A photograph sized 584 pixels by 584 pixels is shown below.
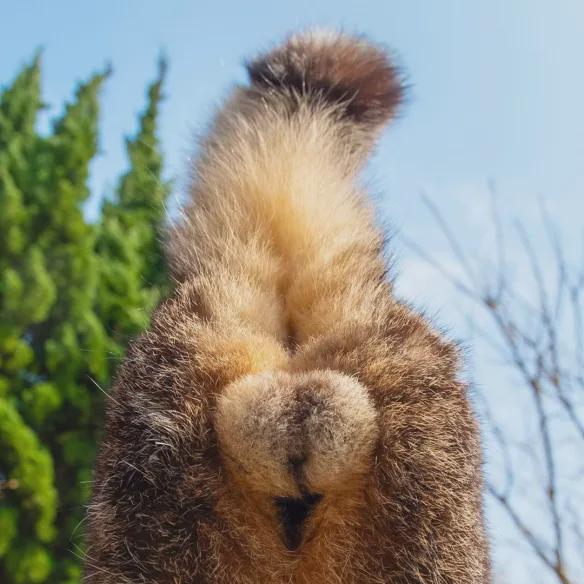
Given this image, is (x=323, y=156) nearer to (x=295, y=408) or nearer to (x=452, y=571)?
(x=295, y=408)

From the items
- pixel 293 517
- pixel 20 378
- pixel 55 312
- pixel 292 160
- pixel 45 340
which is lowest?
pixel 293 517

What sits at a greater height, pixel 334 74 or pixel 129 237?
pixel 129 237

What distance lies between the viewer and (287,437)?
90 centimetres

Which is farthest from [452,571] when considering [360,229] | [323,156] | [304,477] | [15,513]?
[15,513]

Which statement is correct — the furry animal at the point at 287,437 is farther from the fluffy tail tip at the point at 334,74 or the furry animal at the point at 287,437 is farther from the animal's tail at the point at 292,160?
the fluffy tail tip at the point at 334,74

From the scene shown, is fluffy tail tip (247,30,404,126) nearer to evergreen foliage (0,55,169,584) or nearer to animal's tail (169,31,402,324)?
animal's tail (169,31,402,324)

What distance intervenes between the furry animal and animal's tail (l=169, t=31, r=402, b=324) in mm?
11

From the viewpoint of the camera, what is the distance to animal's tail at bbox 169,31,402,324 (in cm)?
123

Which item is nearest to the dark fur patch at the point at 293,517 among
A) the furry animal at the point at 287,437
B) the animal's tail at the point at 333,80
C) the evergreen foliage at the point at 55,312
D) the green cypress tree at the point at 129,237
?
the furry animal at the point at 287,437

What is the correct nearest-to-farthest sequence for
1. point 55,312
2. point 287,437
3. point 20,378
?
point 287,437, point 20,378, point 55,312

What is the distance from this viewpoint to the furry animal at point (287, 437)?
3.05ft

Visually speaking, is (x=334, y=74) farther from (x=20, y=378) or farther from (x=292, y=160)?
(x=20, y=378)

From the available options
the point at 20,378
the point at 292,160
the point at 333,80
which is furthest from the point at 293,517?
the point at 20,378

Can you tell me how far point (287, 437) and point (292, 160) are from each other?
58 cm
